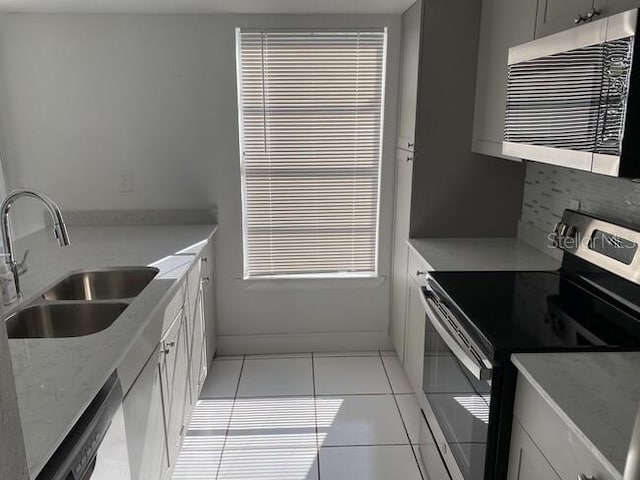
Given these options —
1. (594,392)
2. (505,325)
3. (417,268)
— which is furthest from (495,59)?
(594,392)

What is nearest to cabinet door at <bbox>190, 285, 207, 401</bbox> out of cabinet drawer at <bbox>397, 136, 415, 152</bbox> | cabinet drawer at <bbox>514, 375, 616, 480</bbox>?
cabinet drawer at <bbox>397, 136, 415, 152</bbox>

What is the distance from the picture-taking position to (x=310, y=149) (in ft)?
10.2

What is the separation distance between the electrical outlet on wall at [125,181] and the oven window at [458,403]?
6.36 ft

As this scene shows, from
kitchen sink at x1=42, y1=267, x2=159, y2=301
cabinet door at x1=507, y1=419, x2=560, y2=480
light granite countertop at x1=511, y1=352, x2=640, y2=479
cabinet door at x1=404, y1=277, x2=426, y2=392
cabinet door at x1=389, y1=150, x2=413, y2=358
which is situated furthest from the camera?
cabinet door at x1=389, y1=150, x2=413, y2=358

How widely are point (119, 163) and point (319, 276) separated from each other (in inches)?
55.0

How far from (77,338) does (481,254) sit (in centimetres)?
178

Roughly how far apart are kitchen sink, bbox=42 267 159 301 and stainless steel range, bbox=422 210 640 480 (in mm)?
1250

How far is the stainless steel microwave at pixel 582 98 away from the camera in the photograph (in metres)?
1.29

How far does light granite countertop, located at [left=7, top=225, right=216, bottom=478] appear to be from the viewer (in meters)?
1.09

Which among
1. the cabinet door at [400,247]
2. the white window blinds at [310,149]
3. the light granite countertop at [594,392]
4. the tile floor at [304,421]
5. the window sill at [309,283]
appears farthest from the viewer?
the window sill at [309,283]

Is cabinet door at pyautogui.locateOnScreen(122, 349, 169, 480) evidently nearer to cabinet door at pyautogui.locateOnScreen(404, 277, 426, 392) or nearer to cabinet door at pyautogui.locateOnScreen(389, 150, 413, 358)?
cabinet door at pyautogui.locateOnScreen(404, 277, 426, 392)

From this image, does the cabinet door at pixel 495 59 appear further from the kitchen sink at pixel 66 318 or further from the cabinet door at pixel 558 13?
the kitchen sink at pixel 66 318

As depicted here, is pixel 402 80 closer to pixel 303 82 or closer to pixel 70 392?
pixel 303 82

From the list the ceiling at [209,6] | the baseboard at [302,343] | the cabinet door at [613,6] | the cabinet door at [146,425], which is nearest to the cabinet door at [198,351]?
the baseboard at [302,343]
